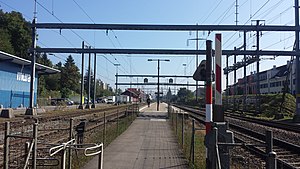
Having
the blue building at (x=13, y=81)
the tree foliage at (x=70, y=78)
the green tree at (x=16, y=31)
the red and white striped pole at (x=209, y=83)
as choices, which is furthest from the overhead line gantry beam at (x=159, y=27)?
the tree foliage at (x=70, y=78)

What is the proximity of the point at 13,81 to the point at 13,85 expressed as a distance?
53 centimetres

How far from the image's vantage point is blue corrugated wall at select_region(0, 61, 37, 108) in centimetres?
4729

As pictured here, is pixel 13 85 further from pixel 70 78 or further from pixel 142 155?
pixel 70 78

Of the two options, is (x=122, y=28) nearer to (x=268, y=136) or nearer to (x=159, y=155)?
(x=159, y=155)

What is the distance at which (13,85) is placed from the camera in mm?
50250

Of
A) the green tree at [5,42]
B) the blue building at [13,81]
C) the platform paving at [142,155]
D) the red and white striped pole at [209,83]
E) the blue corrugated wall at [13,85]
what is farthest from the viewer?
the green tree at [5,42]

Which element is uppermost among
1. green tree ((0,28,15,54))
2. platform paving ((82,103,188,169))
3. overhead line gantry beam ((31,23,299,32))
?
green tree ((0,28,15,54))

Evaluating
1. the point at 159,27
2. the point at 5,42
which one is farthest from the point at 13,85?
the point at 5,42

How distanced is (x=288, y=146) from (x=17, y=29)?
84765mm

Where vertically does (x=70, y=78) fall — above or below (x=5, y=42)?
below

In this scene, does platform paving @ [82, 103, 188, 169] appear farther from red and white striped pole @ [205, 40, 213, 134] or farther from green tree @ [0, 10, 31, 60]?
green tree @ [0, 10, 31, 60]

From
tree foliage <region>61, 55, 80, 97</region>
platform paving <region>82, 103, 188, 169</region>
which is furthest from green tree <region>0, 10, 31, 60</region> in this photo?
platform paving <region>82, 103, 188, 169</region>

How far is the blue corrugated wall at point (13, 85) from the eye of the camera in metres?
47.3

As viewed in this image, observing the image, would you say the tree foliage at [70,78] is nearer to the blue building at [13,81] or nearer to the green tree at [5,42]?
the green tree at [5,42]
